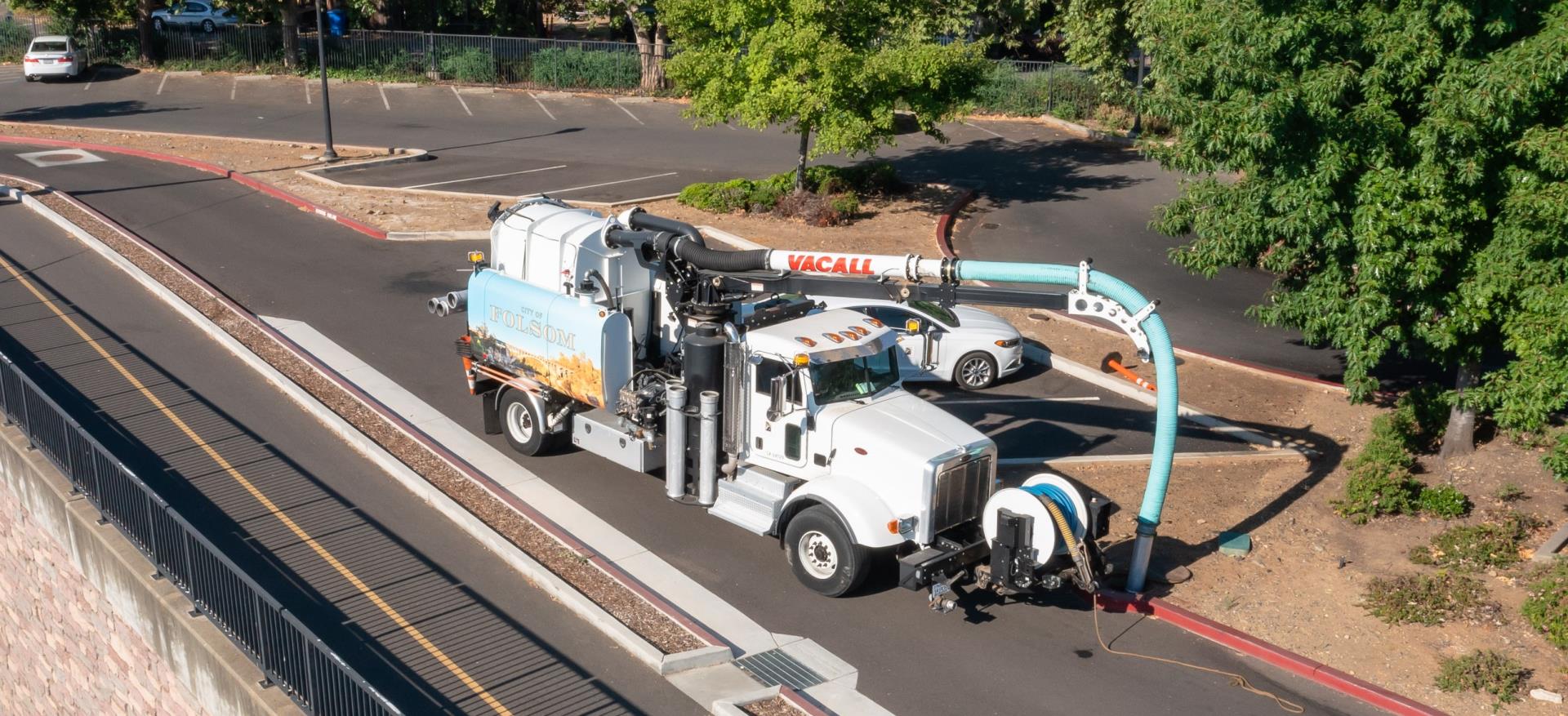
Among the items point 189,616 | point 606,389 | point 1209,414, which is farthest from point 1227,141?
point 189,616

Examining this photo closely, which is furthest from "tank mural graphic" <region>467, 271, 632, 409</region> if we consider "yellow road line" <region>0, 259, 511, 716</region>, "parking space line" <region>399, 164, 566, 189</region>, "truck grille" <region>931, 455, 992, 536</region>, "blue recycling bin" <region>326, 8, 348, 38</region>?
"blue recycling bin" <region>326, 8, 348, 38</region>

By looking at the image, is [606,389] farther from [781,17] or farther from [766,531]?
[781,17]

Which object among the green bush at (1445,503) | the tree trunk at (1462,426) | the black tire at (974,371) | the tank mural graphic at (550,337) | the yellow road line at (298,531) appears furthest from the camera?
the black tire at (974,371)

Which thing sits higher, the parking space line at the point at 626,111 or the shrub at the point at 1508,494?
the parking space line at the point at 626,111

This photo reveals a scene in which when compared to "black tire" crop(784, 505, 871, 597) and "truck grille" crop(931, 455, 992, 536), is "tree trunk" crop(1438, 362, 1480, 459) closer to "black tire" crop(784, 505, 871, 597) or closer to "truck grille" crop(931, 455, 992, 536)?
"truck grille" crop(931, 455, 992, 536)

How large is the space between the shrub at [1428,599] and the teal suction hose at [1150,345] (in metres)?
2.86

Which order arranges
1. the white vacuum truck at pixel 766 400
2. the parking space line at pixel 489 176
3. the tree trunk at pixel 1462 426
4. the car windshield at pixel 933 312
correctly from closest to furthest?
the white vacuum truck at pixel 766 400, the tree trunk at pixel 1462 426, the car windshield at pixel 933 312, the parking space line at pixel 489 176

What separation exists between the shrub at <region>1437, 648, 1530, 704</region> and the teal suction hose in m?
3.34

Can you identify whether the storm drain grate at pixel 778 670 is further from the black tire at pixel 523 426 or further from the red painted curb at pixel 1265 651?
the black tire at pixel 523 426

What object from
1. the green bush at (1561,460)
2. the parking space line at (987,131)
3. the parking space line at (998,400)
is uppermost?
the parking space line at (987,131)

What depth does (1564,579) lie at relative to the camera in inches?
581

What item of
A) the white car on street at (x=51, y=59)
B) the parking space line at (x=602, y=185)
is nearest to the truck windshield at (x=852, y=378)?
the parking space line at (x=602, y=185)

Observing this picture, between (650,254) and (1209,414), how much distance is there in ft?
33.4

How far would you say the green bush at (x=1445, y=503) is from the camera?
55.7 ft
